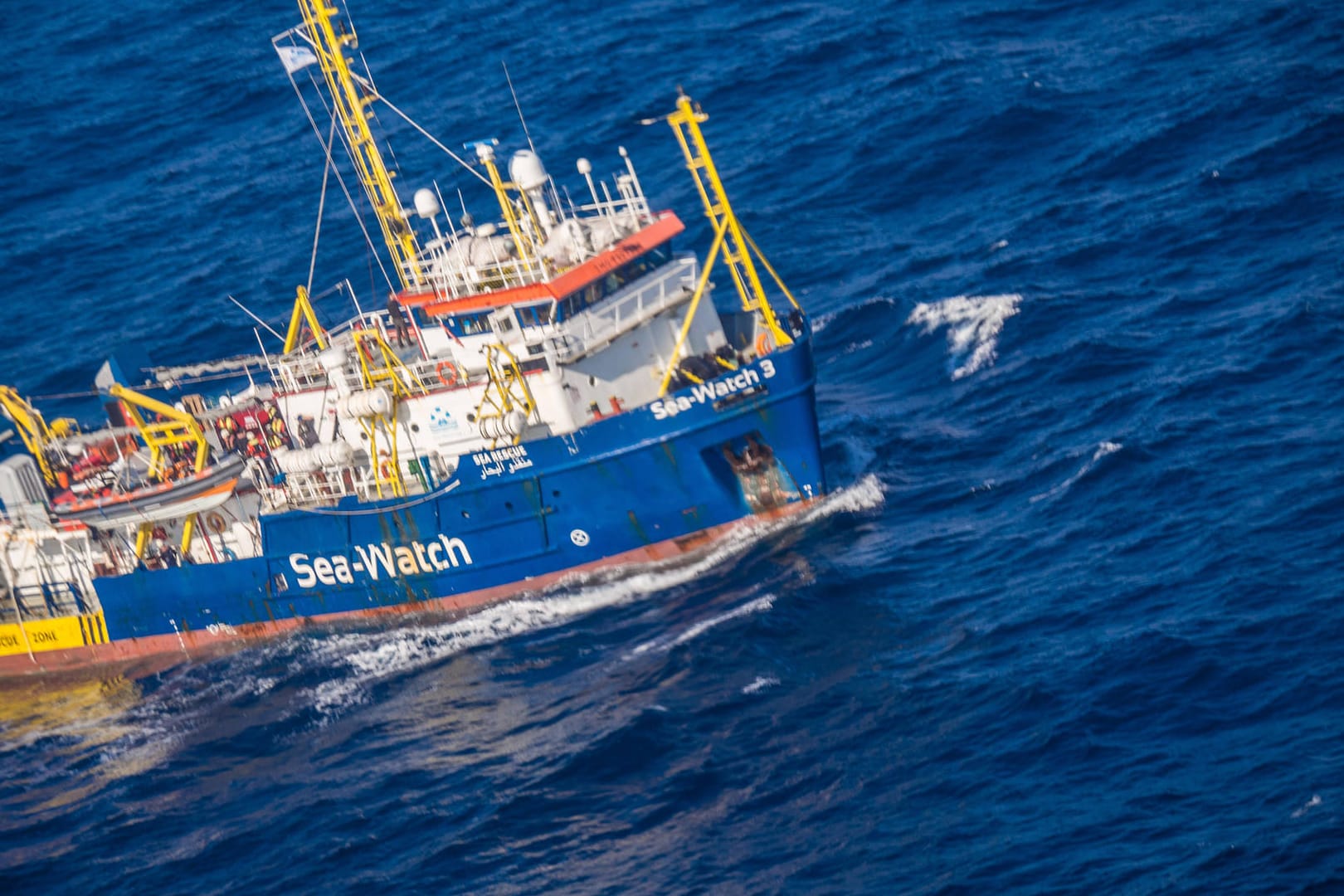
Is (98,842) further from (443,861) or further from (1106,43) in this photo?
(1106,43)

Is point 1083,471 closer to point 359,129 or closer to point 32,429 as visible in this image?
point 359,129

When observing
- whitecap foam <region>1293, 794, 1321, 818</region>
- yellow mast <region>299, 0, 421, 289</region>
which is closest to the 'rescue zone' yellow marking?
yellow mast <region>299, 0, 421, 289</region>

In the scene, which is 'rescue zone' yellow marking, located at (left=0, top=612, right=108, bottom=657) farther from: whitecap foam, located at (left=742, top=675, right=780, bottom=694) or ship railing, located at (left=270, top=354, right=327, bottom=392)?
whitecap foam, located at (left=742, top=675, right=780, bottom=694)

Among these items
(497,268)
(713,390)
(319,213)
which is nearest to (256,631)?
(497,268)

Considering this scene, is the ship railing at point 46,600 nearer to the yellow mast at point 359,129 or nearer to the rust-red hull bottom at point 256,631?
the rust-red hull bottom at point 256,631

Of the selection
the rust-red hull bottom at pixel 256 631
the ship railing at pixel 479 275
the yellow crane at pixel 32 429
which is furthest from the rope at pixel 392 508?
the yellow crane at pixel 32 429
